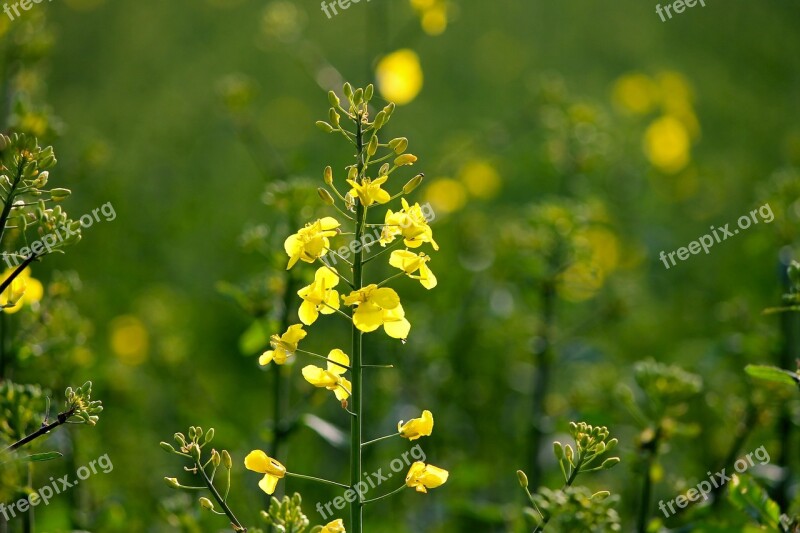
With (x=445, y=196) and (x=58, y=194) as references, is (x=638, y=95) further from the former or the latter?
(x=58, y=194)

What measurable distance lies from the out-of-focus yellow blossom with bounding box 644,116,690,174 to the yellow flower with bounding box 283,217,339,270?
5.45 meters

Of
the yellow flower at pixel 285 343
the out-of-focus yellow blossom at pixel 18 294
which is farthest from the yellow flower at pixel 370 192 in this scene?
the out-of-focus yellow blossom at pixel 18 294

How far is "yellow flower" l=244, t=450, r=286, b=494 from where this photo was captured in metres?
1.84

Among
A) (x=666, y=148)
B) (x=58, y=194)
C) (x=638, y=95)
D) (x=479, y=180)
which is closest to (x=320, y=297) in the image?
(x=58, y=194)

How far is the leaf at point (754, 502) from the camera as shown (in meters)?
2.11

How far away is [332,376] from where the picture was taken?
6.17 feet

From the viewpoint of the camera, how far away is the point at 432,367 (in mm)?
3887

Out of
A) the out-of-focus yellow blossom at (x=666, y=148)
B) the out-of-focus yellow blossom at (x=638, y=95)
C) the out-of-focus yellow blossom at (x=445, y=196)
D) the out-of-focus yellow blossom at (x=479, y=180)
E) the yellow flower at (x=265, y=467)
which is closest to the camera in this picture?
the yellow flower at (x=265, y=467)

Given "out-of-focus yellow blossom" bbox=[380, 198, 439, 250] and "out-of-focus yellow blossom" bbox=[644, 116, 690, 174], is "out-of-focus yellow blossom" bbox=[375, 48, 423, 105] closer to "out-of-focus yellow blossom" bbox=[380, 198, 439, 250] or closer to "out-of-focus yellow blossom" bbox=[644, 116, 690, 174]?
"out-of-focus yellow blossom" bbox=[380, 198, 439, 250]

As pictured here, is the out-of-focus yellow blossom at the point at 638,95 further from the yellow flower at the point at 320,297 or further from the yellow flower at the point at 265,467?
the yellow flower at the point at 265,467

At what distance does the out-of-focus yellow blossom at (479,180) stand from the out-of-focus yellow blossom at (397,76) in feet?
2.38

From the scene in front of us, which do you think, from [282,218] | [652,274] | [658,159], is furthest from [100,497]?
[658,159]

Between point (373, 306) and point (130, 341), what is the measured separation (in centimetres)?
386

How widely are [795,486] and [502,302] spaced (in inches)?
73.3
